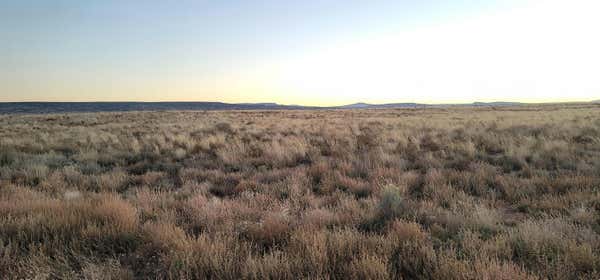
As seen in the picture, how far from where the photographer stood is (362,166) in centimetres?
750

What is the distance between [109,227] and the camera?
Result: 364 centimetres

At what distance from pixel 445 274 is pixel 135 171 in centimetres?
775

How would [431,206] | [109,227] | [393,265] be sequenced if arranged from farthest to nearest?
1. [431,206]
2. [109,227]
3. [393,265]

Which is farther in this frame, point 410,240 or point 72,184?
point 72,184

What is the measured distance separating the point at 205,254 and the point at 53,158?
9115 mm

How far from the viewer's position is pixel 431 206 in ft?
14.8

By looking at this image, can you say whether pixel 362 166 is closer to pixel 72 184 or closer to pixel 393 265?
pixel 393 265

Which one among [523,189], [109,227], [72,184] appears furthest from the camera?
[72,184]

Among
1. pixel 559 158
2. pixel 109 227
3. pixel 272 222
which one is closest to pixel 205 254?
pixel 272 222

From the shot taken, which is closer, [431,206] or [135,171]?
[431,206]

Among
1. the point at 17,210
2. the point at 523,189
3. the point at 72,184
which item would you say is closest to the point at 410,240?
the point at 523,189

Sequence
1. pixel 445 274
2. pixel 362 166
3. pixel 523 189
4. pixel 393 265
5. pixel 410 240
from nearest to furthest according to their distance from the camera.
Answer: pixel 445 274 → pixel 393 265 → pixel 410 240 → pixel 523 189 → pixel 362 166

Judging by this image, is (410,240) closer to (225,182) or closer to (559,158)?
(225,182)

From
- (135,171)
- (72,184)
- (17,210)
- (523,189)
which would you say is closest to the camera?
(17,210)
